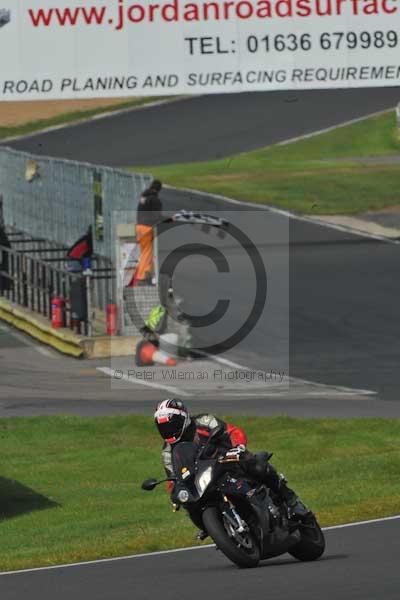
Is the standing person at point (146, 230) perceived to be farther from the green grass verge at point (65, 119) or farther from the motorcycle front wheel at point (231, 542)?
the green grass verge at point (65, 119)

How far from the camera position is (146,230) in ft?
89.4

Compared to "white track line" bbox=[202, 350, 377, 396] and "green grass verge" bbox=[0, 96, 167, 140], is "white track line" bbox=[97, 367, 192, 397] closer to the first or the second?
"white track line" bbox=[202, 350, 377, 396]

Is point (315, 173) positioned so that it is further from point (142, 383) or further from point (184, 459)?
point (184, 459)

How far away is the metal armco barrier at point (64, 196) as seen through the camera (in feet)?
95.0

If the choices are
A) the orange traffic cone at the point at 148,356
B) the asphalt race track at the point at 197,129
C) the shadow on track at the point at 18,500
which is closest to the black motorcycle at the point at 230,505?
the shadow on track at the point at 18,500

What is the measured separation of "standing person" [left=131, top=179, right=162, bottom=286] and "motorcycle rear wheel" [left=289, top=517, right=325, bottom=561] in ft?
51.0

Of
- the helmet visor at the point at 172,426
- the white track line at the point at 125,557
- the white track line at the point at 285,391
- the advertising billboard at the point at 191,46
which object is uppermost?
the advertising billboard at the point at 191,46

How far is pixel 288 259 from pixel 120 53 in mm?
8312

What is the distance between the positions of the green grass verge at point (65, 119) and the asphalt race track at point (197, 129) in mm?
390

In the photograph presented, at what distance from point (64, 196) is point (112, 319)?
6.48 m

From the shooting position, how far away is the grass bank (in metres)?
14.2

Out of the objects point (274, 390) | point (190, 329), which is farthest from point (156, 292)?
point (274, 390)

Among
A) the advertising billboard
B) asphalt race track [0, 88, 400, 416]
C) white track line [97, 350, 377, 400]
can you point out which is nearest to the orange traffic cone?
white track line [97, 350, 377, 400]

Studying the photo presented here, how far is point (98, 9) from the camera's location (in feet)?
94.2
